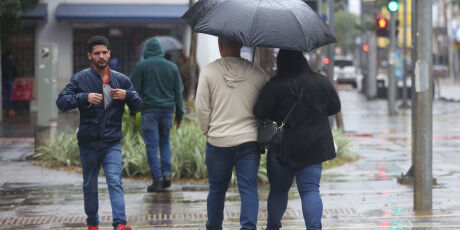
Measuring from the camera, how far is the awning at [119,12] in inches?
1034

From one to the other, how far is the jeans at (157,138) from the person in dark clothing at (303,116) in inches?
Result: 144

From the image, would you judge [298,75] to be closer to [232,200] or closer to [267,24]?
[267,24]

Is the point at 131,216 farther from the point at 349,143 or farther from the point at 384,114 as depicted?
the point at 384,114

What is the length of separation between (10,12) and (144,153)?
12797 mm

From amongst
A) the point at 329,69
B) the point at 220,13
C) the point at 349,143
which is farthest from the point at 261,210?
the point at 329,69

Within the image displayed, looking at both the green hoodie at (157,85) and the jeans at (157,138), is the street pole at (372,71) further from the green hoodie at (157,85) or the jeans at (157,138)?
the green hoodie at (157,85)

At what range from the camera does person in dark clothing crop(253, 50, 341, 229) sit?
20.2ft

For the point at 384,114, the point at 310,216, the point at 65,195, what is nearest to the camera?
the point at 310,216

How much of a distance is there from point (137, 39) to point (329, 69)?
11954 mm

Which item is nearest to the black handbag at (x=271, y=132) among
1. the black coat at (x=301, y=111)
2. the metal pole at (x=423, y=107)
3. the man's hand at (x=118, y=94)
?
the black coat at (x=301, y=111)

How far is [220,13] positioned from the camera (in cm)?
641

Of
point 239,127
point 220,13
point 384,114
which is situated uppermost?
point 220,13

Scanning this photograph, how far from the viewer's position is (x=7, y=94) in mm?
23859

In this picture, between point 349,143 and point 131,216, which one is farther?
point 349,143
